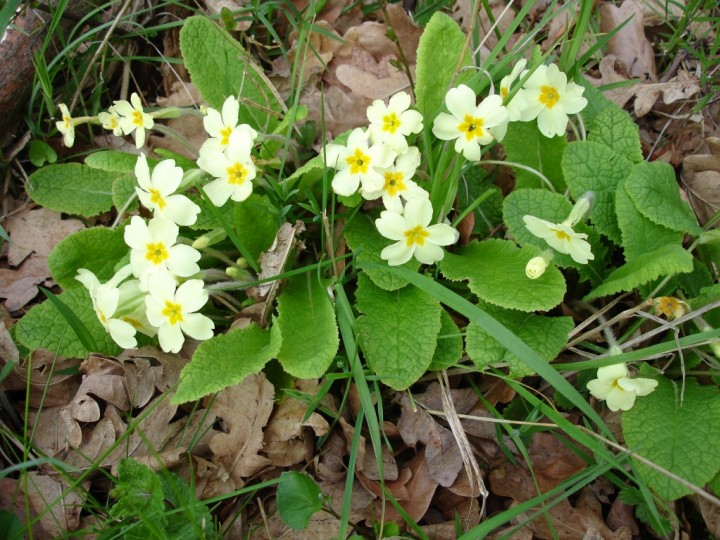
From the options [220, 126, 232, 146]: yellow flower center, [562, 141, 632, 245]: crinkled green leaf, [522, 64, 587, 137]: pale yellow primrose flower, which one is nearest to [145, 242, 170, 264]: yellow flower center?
[220, 126, 232, 146]: yellow flower center

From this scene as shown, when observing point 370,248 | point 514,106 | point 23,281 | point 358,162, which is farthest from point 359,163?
point 23,281

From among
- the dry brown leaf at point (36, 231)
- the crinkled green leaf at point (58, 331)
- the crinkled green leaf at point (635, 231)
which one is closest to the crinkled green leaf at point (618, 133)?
the crinkled green leaf at point (635, 231)

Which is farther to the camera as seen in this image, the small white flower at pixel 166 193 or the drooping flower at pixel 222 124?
the drooping flower at pixel 222 124

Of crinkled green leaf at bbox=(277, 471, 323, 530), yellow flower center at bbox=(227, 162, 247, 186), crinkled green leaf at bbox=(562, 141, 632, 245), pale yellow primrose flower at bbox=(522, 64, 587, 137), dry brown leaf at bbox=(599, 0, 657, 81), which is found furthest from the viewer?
dry brown leaf at bbox=(599, 0, 657, 81)

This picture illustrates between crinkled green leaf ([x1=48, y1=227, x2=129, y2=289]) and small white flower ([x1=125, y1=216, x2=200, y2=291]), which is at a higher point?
small white flower ([x1=125, y1=216, x2=200, y2=291])

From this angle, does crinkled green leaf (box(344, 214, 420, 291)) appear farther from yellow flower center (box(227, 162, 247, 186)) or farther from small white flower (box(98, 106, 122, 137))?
small white flower (box(98, 106, 122, 137))

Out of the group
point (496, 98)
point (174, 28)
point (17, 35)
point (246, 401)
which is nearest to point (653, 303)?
point (496, 98)

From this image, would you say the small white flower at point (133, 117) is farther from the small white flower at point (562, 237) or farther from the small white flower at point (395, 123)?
the small white flower at point (562, 237)

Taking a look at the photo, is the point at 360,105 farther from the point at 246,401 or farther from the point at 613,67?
the point at 246,401
